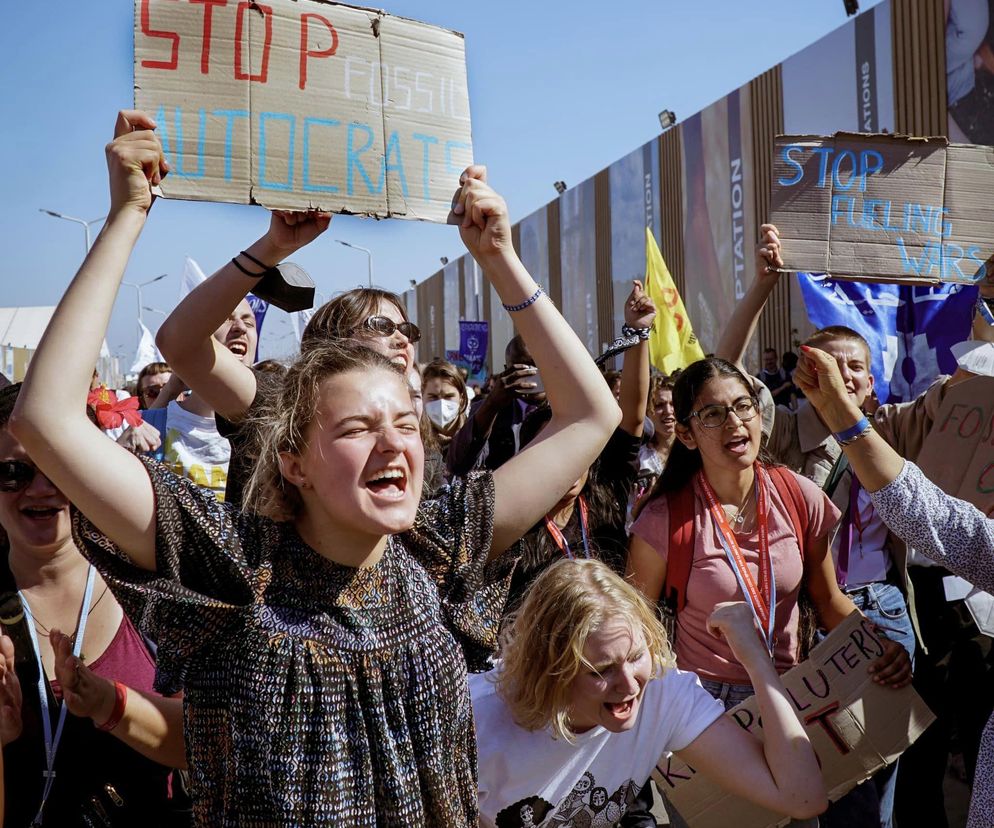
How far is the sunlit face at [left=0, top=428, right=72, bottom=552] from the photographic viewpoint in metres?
2.19

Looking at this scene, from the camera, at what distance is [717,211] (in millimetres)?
21516

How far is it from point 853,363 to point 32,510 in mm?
3144

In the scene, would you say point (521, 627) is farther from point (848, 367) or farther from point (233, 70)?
point (848, 367)

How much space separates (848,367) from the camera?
4098 millimetres

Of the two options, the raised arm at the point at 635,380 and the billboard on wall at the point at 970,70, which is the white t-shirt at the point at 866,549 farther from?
the billboard on wall at the point at 970,70

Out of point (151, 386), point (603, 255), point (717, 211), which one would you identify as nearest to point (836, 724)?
point (151, 386)

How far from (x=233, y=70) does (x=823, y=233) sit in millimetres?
2159

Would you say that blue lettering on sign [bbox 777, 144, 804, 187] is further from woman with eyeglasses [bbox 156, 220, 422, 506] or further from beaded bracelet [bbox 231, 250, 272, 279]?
beaded bracelet [bbox 231, 250, 272, 279]

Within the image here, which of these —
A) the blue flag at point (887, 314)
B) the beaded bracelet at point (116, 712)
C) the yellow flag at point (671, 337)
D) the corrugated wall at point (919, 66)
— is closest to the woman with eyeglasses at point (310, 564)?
the beaded bracelet at point (116, 712)

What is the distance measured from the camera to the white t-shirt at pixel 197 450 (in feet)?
13.5

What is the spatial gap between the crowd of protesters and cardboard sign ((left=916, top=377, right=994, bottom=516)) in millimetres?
387

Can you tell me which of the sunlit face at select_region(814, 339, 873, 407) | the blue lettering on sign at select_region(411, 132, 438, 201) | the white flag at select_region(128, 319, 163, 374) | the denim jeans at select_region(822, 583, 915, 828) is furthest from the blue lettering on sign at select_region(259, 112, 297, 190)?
the white flag at select_region(128, 319, 163, 374)

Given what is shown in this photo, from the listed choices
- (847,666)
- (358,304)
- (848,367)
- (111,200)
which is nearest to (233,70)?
(111,200)

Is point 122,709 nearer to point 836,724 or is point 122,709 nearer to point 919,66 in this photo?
point 836,724
